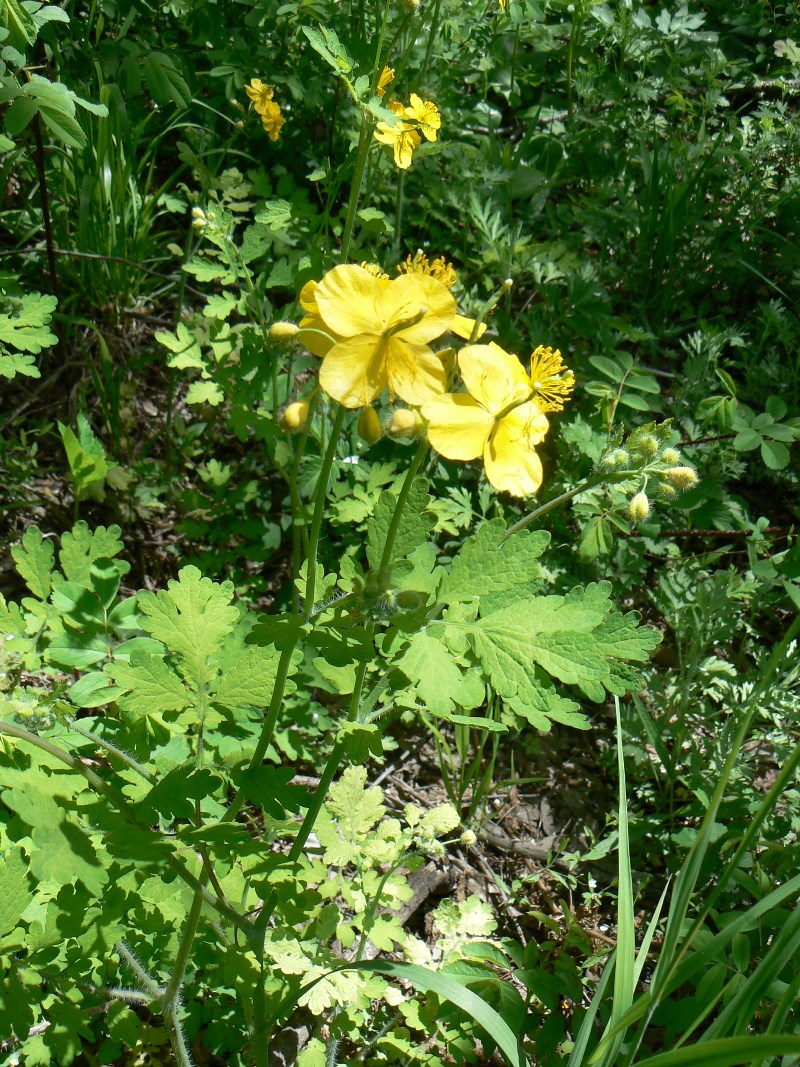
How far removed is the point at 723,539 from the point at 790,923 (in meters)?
1.95

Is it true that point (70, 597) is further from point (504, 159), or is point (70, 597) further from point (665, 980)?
point (504, 159)

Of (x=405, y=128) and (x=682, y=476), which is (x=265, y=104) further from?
(x=682, y=476)

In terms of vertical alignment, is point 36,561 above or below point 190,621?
below

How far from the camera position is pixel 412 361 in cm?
131

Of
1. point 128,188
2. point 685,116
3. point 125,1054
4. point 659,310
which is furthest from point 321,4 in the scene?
point 125,1054

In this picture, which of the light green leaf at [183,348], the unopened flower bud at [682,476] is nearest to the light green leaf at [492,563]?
the unopened flower bud at [682,476]

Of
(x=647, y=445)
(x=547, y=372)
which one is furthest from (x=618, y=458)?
(x=547, y=372)

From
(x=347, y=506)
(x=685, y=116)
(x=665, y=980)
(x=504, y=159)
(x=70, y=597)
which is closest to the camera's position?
(x=665, y=980)

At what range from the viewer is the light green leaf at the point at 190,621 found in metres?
1.44

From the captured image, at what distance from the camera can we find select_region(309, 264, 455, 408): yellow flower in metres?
1.27

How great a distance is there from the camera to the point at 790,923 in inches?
49.1

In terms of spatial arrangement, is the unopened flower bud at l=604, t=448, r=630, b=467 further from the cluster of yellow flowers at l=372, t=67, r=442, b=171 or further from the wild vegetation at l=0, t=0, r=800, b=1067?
the cluster of yellow flowers at l=372, t=67, r=442, b=171

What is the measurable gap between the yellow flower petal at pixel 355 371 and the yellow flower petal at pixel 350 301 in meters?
0.02

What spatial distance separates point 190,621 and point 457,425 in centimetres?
58
